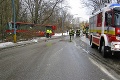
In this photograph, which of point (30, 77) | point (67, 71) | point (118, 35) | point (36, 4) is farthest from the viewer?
point (36, 4)

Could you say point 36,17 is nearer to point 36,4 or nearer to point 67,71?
point 36,4

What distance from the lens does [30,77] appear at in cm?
809

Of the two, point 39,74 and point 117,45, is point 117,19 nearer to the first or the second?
point 117,45

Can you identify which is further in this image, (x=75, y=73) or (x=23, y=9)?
(x=23, y=9)

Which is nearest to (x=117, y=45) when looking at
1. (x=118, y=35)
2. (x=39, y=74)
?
(x=118, y=35)

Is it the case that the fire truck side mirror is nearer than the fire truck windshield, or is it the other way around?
the fire truck windshield

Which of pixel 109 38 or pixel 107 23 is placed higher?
pixel 107 23

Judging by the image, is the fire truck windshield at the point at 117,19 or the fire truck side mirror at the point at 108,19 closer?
the fire truck windshield at the point at 117,19

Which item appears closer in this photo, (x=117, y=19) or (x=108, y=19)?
(x=117, y=19)

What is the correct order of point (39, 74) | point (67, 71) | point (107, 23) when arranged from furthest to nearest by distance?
point (107, 23), point (67, 71), point (39, 74)

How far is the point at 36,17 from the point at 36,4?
9.60 ft

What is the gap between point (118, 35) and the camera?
41.4 feet

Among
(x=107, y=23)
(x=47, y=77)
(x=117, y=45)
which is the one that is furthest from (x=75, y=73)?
(x=107, y=23)

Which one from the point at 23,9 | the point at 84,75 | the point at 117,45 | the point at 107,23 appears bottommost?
the point at 84,75
